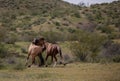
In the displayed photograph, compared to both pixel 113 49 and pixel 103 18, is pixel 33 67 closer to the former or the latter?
pixel 113 49

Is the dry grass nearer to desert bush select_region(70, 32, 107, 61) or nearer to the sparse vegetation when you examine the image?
the sparse vegetation

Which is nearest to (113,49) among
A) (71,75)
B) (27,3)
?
(71,75)

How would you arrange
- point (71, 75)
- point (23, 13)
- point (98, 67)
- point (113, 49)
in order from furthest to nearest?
point (23, 13) < point (113, 49) < point (98, 67) < point (71, 75)

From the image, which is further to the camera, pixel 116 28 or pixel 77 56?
pixel 116 28

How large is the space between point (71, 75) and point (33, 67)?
4457 mm

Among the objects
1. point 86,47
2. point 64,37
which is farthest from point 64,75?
point 64,37

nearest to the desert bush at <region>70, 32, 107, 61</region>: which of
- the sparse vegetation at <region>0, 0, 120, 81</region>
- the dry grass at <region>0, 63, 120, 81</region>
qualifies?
the sparse vegetation at <region>0, 0, 120, 81</region>

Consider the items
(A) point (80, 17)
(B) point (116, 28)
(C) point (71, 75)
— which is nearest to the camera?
(C) point (71, 75)

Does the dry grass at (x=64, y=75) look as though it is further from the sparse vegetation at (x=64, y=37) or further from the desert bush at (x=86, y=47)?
the desert bush at (x=86, y=47)

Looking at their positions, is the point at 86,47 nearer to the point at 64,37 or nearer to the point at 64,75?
the point at 64,75

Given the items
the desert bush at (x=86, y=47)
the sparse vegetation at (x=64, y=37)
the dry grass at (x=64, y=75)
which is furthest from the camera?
the desert bush at (x=86, y=47)

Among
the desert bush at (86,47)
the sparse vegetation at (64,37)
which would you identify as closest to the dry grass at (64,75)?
the sparse vegetation at (64,37)

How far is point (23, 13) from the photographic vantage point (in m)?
74.8

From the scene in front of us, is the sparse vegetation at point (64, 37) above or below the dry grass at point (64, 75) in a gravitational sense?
below
